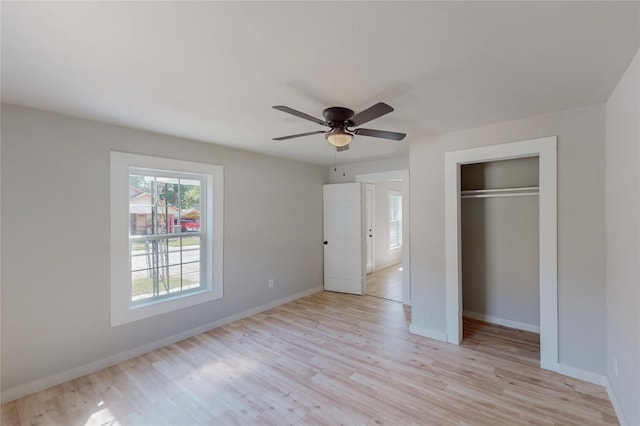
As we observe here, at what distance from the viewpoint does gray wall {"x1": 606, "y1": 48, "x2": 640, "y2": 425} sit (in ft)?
5.58

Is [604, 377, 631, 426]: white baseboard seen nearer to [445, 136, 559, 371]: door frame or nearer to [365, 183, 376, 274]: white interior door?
[445, 136, 559, 371]: door frame

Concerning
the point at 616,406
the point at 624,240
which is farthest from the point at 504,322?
the point at 624,240

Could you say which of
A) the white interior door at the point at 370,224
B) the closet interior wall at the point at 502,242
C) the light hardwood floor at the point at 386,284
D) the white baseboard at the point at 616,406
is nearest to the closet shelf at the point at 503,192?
the closet interior wall at the point at 502,242

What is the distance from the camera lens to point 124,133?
2951 mm

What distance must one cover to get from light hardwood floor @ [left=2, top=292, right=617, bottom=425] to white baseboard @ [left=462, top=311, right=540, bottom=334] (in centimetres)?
17

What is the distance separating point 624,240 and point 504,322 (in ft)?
7.44

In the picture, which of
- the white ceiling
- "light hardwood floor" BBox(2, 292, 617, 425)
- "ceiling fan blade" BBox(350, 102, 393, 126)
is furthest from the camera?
"light hardwood floor" BBox(2, 292, 617, 425)

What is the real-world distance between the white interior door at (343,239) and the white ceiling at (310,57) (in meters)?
2.65

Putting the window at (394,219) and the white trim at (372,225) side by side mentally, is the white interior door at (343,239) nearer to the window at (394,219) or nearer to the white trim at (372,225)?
the white trim at (372,225)

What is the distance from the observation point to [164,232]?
3.38 metres

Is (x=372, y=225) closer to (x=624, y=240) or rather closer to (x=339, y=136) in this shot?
(x=339, y=136)

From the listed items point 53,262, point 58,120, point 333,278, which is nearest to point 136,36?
point 58,120

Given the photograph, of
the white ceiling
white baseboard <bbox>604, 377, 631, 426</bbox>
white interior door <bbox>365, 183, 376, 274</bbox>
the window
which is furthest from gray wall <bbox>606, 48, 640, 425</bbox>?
the window

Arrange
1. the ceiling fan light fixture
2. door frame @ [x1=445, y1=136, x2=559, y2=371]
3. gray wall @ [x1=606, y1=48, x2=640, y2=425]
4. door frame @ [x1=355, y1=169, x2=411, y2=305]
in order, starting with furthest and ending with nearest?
door frame @ [x1=355, y1=169, x2=411, y2=305] < door frame @ [x1=445, y1=136, x2=559, y2=371] < the ceiling fan light fixture < gray wall @ [x1=606, y1=48, x2=640, y2=425]
